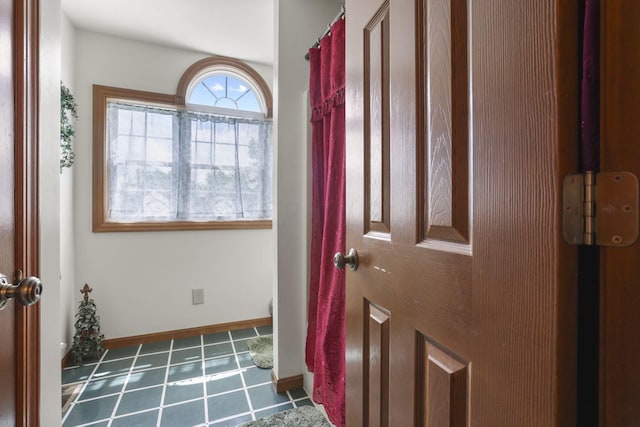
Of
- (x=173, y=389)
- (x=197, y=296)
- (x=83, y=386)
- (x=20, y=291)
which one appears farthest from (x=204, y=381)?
(x=20, y=291)

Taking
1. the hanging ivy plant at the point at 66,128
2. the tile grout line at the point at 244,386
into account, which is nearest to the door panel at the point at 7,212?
the tile grout line at the point at 244,386

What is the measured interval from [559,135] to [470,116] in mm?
168

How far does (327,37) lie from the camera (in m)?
1.52

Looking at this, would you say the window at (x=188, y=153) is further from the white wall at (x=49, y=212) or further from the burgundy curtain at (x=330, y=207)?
the white wall at (x=49, y=212)

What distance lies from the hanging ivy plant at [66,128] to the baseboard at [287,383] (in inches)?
78.5

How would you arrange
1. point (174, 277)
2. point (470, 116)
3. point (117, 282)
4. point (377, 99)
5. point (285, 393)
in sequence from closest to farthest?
point (470, 116) → point (377, 99) → point (285, 393) → point (117, 282) → point (174, 277)

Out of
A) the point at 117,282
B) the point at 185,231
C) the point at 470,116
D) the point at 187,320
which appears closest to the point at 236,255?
the point at 185,231

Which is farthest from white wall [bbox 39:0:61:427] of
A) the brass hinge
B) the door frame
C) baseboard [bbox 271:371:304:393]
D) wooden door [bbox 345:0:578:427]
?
the brass hinge

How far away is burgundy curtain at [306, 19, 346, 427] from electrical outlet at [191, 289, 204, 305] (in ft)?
4.89

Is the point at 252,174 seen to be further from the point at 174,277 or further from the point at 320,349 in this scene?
the point at 320,349

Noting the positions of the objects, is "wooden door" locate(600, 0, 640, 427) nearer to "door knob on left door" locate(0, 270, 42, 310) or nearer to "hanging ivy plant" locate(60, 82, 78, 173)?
"door knob on left door" locate(0, 270, 42, 310)

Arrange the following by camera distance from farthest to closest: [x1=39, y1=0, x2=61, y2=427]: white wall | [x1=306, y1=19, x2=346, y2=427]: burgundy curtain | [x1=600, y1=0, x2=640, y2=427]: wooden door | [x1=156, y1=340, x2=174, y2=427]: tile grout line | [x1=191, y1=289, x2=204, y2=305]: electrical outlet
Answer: [x1=191, y1=289, x2=204, y2=305]: electrical outlet → [x1=156, y1=340, x2=174, y2=427]: tile grout line → [x1=306, y1=19, x2=346, y2=427]: burgundy curtain → [x1=39, y1=0, x2=61, y2=427]: white wall → [x1=600, y1=0, x2=640, y2=427]: wooden door

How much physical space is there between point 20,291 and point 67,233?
71.2 inches

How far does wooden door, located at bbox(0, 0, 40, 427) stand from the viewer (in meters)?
0.69
